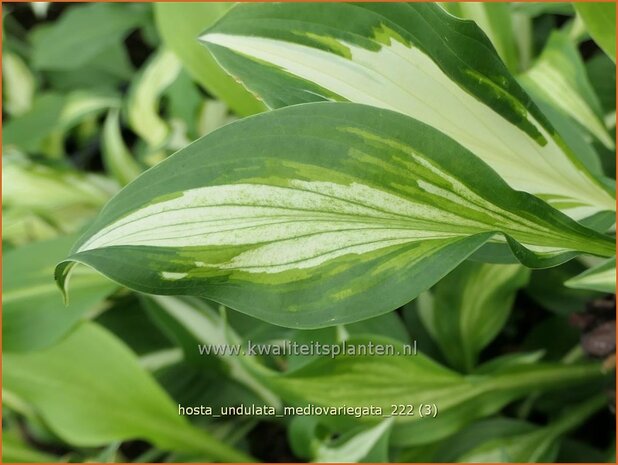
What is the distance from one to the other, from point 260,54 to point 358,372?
0.84 feet

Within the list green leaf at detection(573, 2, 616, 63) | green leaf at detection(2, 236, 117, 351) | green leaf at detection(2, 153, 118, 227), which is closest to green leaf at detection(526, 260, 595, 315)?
green leaf at detection(573, 2, 616, 63)

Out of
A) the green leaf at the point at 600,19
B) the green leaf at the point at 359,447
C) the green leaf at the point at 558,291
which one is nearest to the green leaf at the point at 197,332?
the green leaf at the point at 359,447

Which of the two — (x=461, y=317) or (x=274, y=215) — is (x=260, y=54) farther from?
(x=461, y=317)

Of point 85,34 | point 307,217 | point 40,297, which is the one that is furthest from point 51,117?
point 307,217

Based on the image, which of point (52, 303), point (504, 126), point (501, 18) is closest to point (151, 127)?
point (52, 303)

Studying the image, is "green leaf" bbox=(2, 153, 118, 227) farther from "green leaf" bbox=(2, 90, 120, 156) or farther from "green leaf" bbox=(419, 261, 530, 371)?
"green leaf" bbox=(419, 261, 530, 371)

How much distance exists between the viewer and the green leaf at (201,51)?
1.91ft

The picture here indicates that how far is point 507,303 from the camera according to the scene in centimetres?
58

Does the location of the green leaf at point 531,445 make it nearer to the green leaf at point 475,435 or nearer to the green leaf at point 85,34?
the green leaf at point 475,435

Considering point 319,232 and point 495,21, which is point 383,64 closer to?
point 319,232

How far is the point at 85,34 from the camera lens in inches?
37.2

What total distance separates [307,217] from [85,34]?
2.48ft

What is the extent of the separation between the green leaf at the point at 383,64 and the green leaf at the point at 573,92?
20 centimetres

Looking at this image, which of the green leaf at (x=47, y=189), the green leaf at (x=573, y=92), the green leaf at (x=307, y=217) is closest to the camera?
the green leaf at (x=307, y=217)
